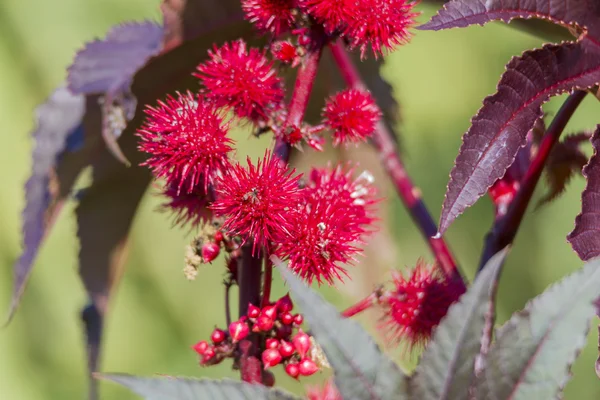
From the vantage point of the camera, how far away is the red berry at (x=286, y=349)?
1.50 ft

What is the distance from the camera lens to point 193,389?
0.35 metres

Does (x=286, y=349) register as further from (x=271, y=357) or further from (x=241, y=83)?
(x=241, y=83)

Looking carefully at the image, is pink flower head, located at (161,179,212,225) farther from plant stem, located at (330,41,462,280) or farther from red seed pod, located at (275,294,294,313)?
plant stem, located at (330,41,462,280)

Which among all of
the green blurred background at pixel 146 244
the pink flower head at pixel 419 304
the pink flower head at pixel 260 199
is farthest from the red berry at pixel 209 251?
the green blurred background at pixel 146 244

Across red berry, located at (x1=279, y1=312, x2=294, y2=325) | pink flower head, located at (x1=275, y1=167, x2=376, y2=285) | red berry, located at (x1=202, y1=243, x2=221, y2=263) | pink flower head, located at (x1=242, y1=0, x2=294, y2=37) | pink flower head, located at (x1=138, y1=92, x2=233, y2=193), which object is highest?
pink flower head, located at (x1=242, y1=0, x2=294, y2=37)

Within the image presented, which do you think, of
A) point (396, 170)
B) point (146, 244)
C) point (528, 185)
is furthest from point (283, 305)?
point (146, 244)

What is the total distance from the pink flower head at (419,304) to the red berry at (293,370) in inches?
4.0

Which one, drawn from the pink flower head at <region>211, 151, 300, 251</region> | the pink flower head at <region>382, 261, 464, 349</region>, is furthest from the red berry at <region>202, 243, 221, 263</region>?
the pink flower head at <region>382, 261, 464, 349</region>

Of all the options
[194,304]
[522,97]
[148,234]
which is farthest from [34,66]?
[522,97]

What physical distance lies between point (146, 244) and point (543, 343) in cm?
86

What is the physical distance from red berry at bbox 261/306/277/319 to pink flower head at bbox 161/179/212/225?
0.09 m

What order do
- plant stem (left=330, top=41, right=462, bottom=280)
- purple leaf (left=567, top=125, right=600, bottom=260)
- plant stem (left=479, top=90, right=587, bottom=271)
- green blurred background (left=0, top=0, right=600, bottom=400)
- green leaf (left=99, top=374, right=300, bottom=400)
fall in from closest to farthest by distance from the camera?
green leaf (left=99, top=374, right=300, bottom=400)
purple leaf (left=567, top=125, right=600, bottom=260)
plant stem (left=479, top=90, right=587, bottom=271)
plant stem (left=330, top=41, right=462, bottom=280)
green blurred background (left=0, top=0, right=600, bottom=400)

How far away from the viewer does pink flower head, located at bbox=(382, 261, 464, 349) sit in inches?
21.4

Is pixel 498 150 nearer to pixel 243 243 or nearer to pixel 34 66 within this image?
pixel 243 243
